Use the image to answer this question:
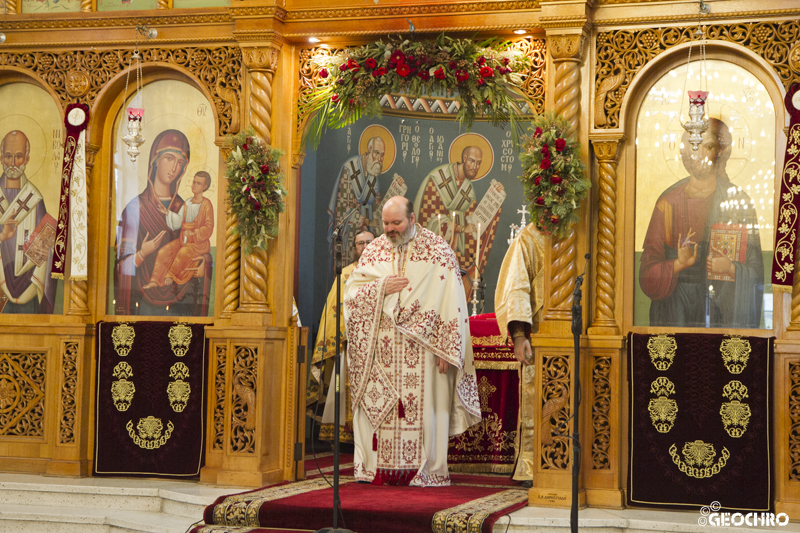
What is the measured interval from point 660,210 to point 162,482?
4149mm

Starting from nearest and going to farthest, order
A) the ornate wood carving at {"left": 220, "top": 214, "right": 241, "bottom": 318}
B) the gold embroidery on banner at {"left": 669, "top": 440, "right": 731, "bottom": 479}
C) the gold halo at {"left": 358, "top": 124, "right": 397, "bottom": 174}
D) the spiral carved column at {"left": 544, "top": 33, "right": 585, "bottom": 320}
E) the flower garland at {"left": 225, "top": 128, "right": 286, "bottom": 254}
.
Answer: the gold embroidery on banner at {"left": 669, "top": 440, "right": 731, "bottom": 479} → the spiral carved column at {"left": 544, "top": 33, "right": 585, "bottom": 320} → the flower garland at {"left": 225, "top": 128, "right": 286, "bottom": 254} → the ornate wood carving at {"left": 220, "top": 214, "right": 241, "bottom": 318} → the gold halo at {"left": 358, "top": 124, "right": 397, "bottom": 174}

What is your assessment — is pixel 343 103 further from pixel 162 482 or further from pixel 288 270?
pixel 162 482

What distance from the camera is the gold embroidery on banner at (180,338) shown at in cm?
726

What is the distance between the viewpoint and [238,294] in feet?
23.6

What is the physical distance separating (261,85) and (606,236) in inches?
110

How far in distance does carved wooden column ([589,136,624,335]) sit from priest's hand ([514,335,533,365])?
53 centimetres

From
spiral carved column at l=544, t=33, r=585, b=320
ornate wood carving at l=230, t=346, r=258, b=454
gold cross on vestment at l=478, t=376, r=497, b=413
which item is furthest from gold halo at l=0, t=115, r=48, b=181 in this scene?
spiral carved column at l=544, t=33, r=585, b=320

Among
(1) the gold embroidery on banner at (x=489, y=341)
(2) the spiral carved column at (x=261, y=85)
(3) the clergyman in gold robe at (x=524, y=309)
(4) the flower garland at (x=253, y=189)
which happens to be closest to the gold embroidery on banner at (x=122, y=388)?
(4) the flower garland at (x=253, y=189)

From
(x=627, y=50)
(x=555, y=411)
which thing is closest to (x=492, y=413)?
(x=555, y=411)

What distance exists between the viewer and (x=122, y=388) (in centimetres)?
738

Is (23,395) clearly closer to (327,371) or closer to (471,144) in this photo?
(327,371)

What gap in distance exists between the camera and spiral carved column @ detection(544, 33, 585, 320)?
646 centimetres

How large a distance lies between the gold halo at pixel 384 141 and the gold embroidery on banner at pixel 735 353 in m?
4.69

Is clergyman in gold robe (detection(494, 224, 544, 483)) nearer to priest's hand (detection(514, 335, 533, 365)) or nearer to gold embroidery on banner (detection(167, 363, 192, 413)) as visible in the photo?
priest's hand (detection(514, 335, 533, 365))
